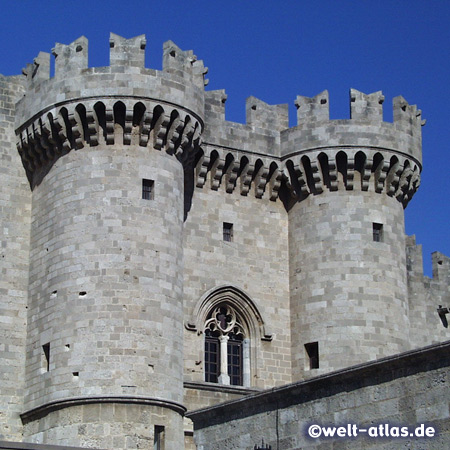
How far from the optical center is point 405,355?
16.8 metres

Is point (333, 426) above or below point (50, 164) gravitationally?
below

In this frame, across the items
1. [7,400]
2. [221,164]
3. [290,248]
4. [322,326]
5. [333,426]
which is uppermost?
[221,164]

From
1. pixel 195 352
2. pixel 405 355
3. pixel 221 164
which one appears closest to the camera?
pixel 405 355

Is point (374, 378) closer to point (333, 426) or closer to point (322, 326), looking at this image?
point (333, 426)

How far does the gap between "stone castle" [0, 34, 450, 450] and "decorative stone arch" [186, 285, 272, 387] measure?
0.13 feet

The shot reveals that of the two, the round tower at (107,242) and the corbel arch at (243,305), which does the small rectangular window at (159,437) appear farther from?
the corbel arch at (243,305)

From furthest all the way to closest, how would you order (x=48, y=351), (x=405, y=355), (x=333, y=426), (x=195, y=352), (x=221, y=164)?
(x=221, y=164) < (x=195, y=352) < (x=48, y=351) < (x=333, y=426) < (x=405, y=355)

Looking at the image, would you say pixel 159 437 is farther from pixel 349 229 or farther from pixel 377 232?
pixel 377 232

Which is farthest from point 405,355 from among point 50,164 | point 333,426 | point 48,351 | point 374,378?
point 50,164

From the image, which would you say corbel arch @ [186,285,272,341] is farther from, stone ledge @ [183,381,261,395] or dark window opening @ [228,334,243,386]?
stone ledge @ [183,381,261,395]

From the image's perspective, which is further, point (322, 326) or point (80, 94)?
point (322, 326)

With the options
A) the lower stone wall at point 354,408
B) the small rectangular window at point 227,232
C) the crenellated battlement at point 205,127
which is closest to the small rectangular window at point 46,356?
the crenellated battlement at point 205,127

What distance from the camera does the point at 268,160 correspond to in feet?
103

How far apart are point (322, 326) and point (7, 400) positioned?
827 centimetres
